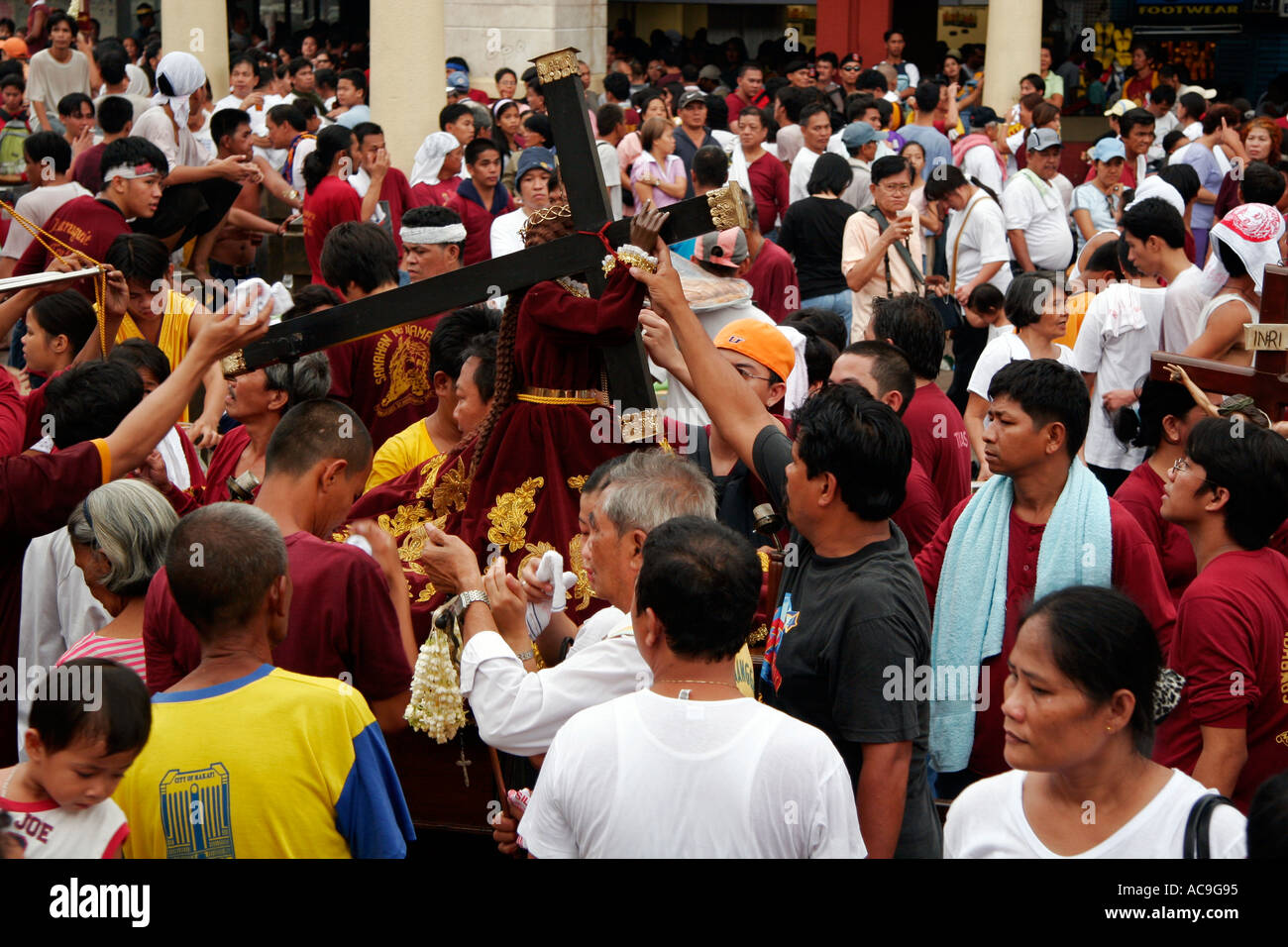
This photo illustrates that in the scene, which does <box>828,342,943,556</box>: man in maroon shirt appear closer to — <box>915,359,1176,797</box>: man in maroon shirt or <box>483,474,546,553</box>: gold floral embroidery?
<box>915,359,1176,797</box>: man in maroon shirt

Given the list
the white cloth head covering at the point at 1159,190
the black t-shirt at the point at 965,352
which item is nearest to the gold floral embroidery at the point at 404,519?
the black t-shirt at the point at 965,352

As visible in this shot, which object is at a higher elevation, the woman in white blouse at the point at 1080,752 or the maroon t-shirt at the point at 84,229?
the maroon t-shirt at the point at 84,229

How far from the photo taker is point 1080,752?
8.02 feet

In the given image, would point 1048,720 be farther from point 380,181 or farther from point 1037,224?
point 1037,224

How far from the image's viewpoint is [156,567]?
11.5 ft

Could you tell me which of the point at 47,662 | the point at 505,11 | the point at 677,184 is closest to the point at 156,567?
the point at 47,662

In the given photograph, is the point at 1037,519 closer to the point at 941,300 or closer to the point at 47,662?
the point at 47,662

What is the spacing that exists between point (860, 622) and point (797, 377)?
8.87 ft

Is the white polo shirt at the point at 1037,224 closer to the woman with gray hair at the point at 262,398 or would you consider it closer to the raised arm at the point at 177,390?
the woman with gray hair at the point at 262,398

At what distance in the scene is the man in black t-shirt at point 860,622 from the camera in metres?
2.97

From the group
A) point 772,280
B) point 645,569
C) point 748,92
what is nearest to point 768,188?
point 772,280

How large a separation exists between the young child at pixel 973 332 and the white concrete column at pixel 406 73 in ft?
15.4

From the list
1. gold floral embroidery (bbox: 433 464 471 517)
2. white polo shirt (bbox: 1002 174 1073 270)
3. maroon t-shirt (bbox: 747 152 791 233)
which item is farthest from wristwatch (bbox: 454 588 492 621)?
maroon t-shirt (bbox: 747 152 791 233)

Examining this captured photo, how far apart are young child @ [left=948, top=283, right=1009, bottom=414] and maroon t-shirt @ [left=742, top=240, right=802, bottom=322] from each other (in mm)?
1028
